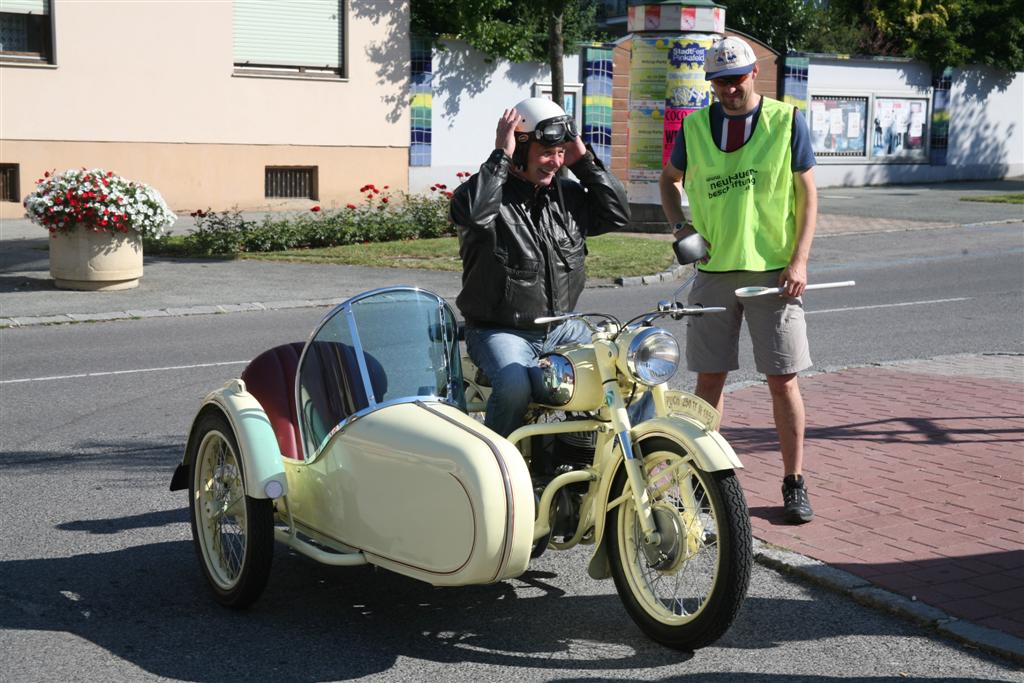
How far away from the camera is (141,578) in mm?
5340

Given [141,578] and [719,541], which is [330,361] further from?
[719,541]

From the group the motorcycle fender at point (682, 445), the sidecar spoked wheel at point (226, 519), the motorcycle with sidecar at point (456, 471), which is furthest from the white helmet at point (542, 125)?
the sidecar spoked wheel at point (226, 519)

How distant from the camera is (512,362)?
4.92m

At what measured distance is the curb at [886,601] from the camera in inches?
177

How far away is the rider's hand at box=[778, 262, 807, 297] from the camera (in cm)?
570

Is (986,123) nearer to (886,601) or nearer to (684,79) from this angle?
(684,79)

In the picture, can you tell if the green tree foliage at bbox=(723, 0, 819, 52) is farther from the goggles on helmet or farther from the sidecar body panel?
the sidecar body panel

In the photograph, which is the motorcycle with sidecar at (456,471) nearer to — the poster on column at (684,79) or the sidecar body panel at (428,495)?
the sidecar body panel at (428,495)

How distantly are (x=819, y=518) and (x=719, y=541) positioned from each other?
6.22 feet


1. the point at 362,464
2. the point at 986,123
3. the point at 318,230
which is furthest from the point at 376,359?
the point at 986,123

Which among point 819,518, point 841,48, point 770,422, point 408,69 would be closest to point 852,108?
point 841,48

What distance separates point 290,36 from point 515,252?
20742mm

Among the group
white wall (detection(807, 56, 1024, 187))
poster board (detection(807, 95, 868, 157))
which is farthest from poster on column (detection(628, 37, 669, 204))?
poster board (detection(807, 95, 868, 157))

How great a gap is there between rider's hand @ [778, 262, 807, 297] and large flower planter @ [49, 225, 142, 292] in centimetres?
1022
